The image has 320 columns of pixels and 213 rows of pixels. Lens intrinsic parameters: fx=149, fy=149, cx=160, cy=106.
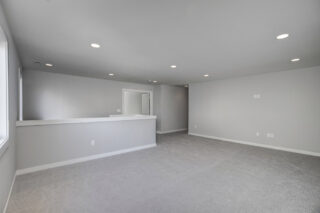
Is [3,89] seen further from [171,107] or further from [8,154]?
[171,107]

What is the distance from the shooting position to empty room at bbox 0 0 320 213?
5.85ft

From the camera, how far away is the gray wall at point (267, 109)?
162 inches

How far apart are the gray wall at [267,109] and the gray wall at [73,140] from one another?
3177 millimetres

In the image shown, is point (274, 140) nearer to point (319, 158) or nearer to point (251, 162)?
point (319, 158)

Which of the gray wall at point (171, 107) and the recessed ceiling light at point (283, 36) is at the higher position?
the recessed ceiling light at point (283, 36)

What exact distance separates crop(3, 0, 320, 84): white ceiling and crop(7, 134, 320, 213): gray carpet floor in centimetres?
236

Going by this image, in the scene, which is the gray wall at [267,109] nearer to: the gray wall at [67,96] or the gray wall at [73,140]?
the gray wall at [73,140]

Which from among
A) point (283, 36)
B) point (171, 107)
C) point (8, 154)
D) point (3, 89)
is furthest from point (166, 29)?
point (171, 107)

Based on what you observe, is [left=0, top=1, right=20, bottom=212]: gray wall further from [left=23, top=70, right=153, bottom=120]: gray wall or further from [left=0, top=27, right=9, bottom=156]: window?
[left=23, top=70, right=153, bottom=120]: gray wall

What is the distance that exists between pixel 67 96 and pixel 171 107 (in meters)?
4.52

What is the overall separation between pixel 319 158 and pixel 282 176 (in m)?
2.01

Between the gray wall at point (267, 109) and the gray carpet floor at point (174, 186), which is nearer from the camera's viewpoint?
the gray carpet floor at point (174, 186)

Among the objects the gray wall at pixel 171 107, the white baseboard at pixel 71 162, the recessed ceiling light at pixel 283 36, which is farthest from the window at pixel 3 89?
the gray wall at pixel 171 107

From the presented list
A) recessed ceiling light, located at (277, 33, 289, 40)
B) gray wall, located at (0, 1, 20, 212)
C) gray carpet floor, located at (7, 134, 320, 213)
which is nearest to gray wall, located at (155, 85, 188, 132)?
gray carpet floor, located at (7, 134, 320, 213)
